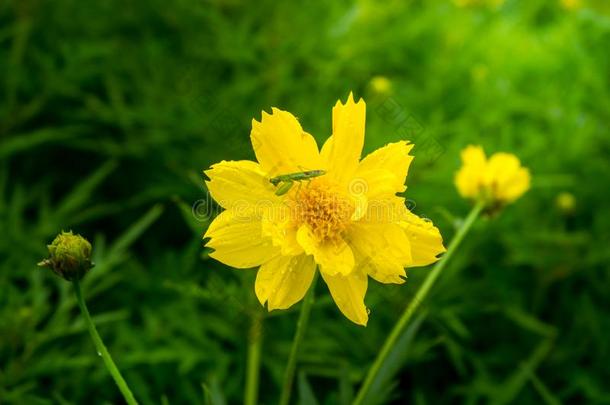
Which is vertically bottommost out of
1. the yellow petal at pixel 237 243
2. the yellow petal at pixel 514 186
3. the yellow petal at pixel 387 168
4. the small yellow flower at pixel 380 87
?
the yellow petal at pixel 514 186

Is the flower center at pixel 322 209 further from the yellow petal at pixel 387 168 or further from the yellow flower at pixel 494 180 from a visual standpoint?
the yellow flower at pixel 494 180

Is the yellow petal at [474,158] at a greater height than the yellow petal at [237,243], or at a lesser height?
lesser

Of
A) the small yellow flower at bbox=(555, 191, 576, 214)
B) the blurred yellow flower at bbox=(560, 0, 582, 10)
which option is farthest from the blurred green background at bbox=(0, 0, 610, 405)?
the blurred yellow flower at bbox=(560, 0, 582, 10)

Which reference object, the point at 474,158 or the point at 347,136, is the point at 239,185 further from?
the point at 474,158

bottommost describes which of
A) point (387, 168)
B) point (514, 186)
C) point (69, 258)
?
point (514, 186)

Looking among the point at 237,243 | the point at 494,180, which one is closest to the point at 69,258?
the point at 237,243

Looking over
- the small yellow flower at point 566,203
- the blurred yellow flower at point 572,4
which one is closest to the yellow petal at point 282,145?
the small yellow flower at point 566,203

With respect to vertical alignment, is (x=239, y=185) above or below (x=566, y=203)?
above
